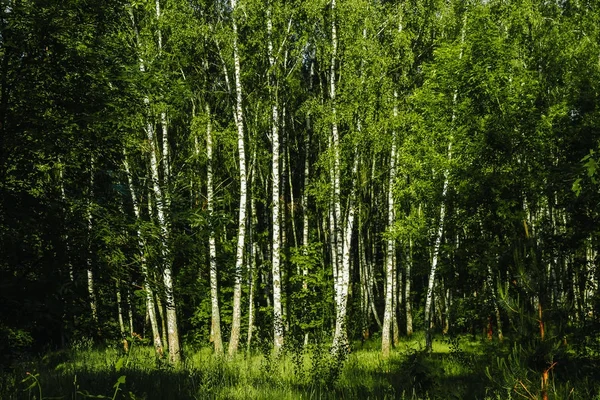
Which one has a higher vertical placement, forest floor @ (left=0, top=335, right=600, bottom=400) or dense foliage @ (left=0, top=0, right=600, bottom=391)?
dense foliage @ (left=0, top=0, right=600, bottom=391)

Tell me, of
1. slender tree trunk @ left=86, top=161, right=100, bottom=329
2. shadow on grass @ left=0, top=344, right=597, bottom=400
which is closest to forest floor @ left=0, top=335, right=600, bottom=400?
shadow on grass @ left=0, top=344, right=597, bottom=400

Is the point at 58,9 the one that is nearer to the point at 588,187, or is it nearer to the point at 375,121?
the point at 588,187

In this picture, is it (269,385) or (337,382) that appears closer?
(269,385)

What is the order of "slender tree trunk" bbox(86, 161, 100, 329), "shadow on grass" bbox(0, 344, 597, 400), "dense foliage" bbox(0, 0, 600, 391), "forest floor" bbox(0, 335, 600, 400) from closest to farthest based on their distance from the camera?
"forest floor" bbox(0, 335, 600, 400)
"shadow on grass" bbox(0, 344, 597, 400)
"dense foliage" bbox(0, 0, 600, 391)
"slender tree trunk" bbox(86, 161, 100, 329)

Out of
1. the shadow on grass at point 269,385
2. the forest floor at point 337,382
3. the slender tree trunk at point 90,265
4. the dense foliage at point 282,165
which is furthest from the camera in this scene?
the slender tree trunk at point 90,265

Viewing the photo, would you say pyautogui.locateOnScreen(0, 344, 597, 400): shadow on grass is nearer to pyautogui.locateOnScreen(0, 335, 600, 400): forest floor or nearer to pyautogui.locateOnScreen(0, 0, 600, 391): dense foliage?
pyautogui.locateOnScreen(0, 335, 600, 400): forest floor

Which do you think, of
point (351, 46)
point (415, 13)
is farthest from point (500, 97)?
point (415, 13)

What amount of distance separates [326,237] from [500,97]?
746 inches

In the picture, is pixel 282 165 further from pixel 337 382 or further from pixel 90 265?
pixel 90 265

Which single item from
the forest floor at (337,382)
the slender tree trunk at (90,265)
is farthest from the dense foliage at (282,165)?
the forest floor at (337,382)

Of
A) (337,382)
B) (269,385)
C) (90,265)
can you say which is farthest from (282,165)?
(90,265)

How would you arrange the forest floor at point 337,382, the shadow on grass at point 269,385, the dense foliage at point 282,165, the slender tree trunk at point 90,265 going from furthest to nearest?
1. the slender tree trunk at point 90,265
2. the dense foliage at point 282,165
3. the shadow on grass at point 269,385
4. the forest floor at point 337,382

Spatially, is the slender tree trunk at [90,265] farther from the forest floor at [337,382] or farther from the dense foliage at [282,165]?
the forest floor at [337,382]

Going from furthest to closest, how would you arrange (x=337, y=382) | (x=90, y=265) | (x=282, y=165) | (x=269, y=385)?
(x=282, y=165)
(x=337, y=382)
(x=269, y=385)
(x=90, y=265)
